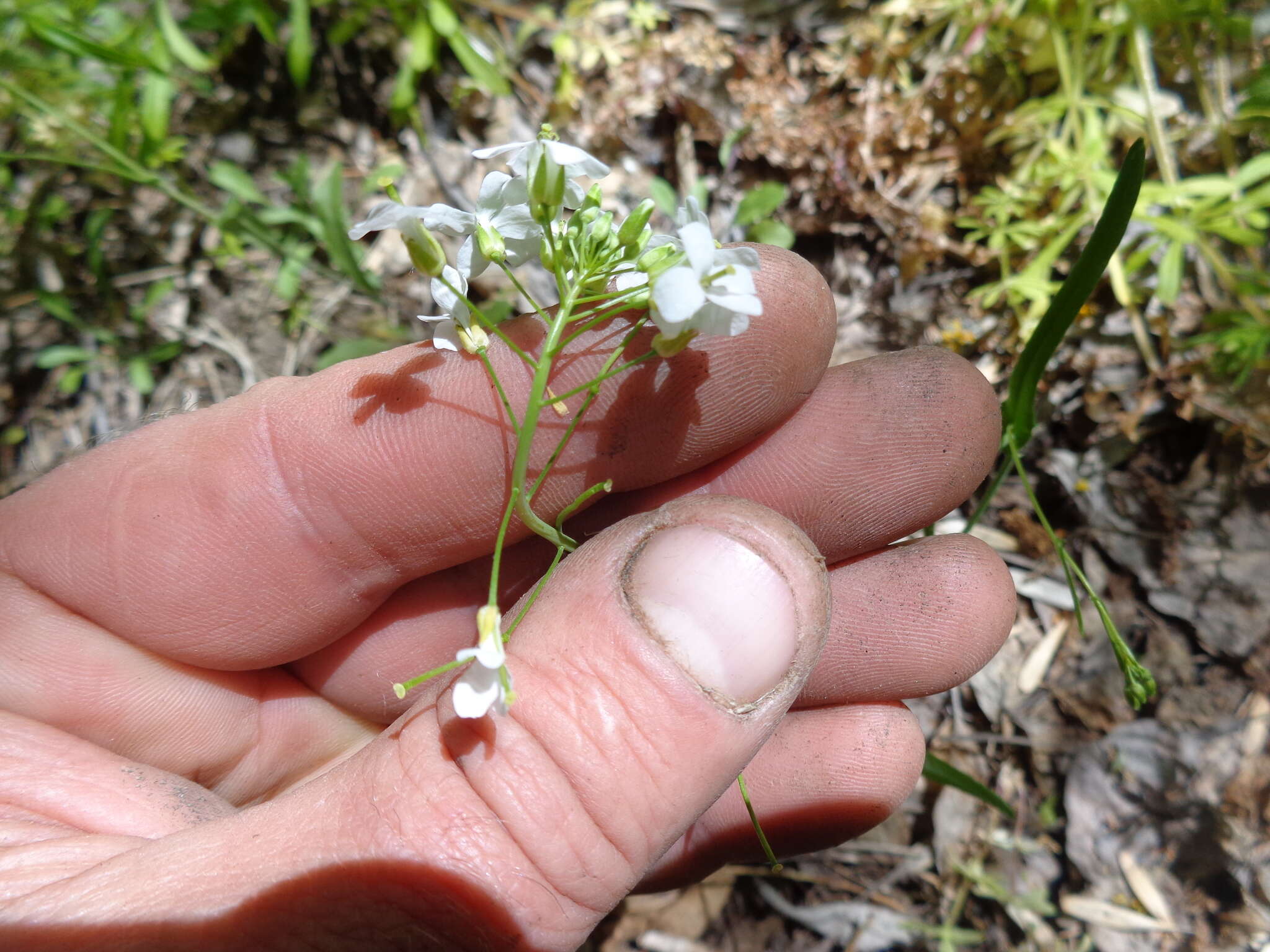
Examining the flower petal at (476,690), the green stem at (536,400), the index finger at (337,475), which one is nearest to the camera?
the flower petal at (476,690)

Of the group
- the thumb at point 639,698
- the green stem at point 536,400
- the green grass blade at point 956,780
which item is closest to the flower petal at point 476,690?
the thumb at point 639,698

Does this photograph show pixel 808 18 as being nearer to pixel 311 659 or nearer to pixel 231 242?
pixel 231 242

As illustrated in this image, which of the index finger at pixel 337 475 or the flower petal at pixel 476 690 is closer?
the flower petal at pixel 476 690

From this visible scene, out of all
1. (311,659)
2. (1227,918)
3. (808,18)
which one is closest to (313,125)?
(808,18)

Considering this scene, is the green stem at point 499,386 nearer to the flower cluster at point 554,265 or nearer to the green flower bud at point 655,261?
the flower cluster at point 554,265

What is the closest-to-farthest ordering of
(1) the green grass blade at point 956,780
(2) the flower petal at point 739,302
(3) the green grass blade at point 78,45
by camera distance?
(2) the flower petal at point 739,302 < (1) the green grass blade at point 956,780 < (3) the green grass blade at point 78,45

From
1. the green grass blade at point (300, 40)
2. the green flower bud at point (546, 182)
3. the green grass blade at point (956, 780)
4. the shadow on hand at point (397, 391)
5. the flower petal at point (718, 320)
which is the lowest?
the green grass blade at point (956, 780)
